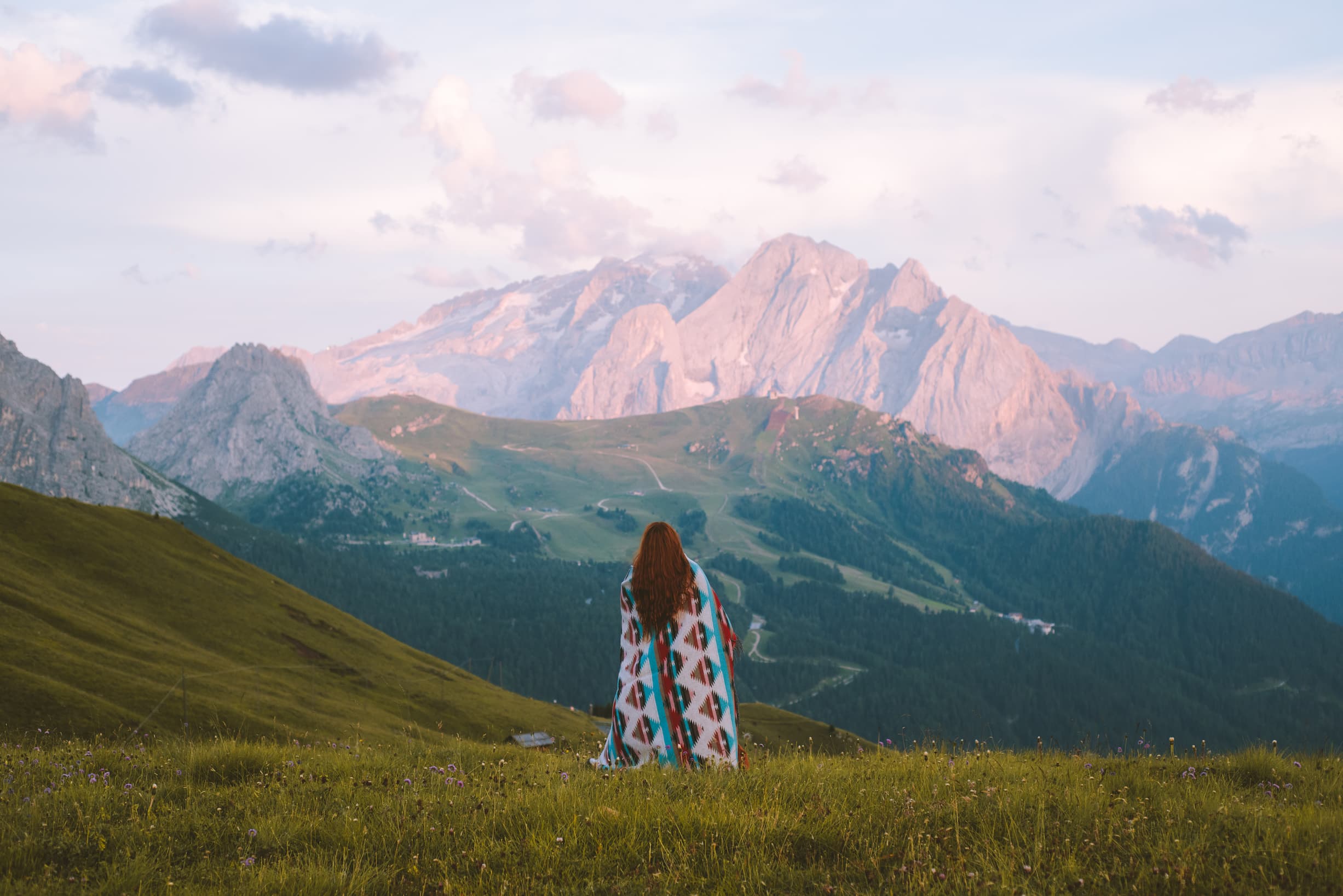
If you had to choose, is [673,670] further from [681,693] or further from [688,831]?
[688,831]

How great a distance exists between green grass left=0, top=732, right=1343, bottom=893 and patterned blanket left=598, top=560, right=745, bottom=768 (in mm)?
2111

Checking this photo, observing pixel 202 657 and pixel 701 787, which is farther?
pixel 202 657

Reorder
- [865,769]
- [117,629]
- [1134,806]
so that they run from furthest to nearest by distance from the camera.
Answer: [117,629], [865,769], [1134,806]

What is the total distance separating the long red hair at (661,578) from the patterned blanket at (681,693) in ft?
0.65

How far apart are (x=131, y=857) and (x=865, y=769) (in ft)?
31.6

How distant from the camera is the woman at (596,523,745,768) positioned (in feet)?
48.4

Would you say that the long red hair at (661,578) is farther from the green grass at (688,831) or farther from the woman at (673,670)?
the green grass at (688,831)

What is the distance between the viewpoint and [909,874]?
8070 millimetres

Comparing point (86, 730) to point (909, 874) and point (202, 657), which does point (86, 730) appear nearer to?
point (202, 657)

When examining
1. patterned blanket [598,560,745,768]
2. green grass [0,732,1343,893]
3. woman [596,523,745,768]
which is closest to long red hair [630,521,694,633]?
woman [596,523,745,768]

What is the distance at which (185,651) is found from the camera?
224 ft

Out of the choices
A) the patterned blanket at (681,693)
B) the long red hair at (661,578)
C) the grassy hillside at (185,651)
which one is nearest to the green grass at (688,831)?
the patterned blanket at (681,693)

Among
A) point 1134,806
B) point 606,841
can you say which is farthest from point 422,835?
point 1134,806

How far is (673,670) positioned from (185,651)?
6727cm
